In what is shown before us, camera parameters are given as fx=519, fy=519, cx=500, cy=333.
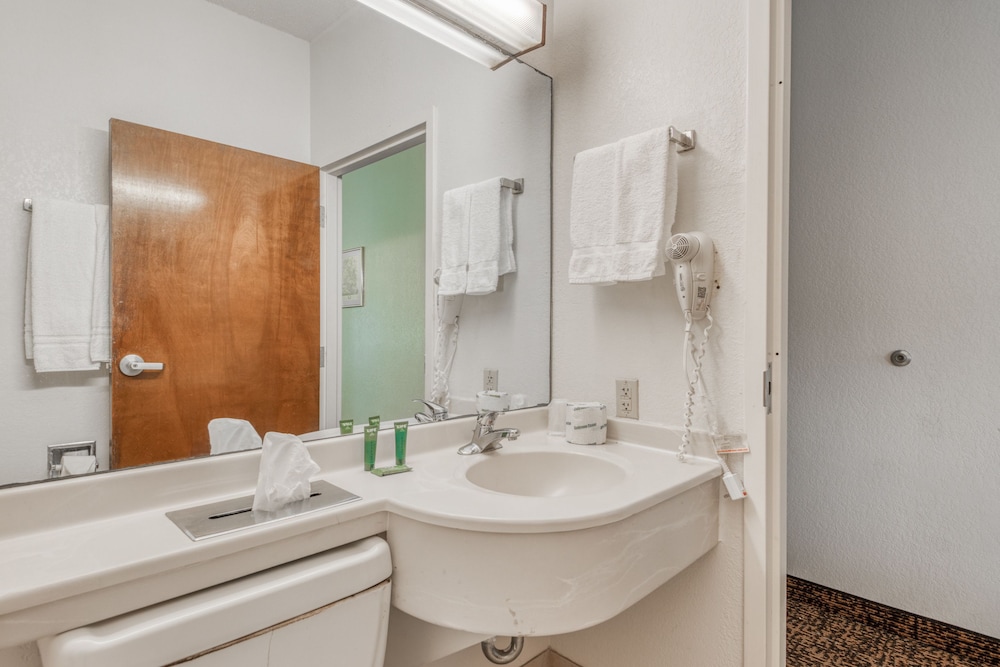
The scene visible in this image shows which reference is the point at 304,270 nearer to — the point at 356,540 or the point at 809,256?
the point at 356,540

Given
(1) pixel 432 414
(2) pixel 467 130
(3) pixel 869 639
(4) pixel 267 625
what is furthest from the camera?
(3) pixel 869 639

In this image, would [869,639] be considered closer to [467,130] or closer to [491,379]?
[491,379]

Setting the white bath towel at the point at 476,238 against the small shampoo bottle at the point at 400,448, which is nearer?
the small shampoo bottle at the point at 400,448

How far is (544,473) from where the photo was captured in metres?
1.30

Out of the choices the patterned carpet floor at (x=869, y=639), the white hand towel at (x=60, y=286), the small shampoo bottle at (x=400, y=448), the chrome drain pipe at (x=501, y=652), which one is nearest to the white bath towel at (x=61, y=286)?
the white hand towel at (x=60, y=286)

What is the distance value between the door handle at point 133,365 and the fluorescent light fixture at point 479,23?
89 centimetres

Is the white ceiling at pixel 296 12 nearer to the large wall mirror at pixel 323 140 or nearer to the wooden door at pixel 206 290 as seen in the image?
the large wall mirror at pixel 323 140

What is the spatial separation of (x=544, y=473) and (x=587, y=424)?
17cm

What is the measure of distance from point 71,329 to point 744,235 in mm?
1273

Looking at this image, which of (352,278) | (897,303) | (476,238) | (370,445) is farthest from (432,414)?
(897,303)

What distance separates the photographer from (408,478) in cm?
103

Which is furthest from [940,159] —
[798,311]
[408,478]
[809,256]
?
[408,478]

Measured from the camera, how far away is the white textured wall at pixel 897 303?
166cm

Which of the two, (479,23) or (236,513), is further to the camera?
(479,23)
